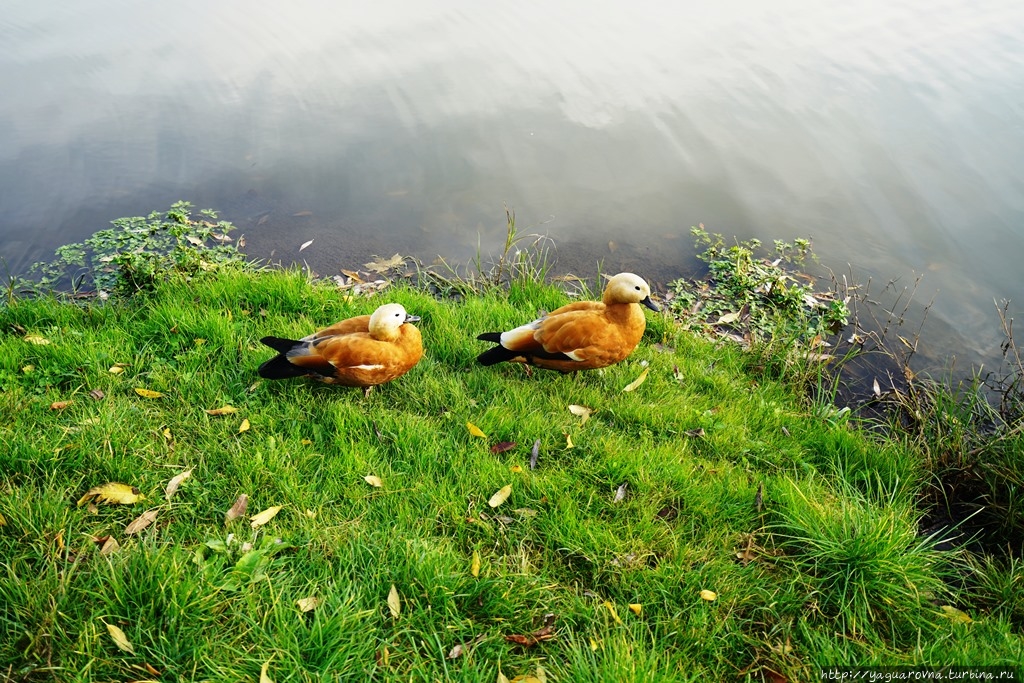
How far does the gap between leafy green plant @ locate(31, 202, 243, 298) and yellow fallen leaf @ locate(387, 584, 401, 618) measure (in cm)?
395

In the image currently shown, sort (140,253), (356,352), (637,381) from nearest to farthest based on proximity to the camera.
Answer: (356,352)
(637,381)
(140,253)

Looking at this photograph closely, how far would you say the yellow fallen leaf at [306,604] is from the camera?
8.67 feet

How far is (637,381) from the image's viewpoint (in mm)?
4398

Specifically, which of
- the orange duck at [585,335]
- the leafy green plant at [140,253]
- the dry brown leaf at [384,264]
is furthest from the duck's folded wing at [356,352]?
the dry brown leaf at [384,264]

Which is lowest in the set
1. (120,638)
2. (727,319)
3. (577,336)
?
(727,319)

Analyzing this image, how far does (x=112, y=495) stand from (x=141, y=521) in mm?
240

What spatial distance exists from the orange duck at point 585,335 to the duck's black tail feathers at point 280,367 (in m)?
1.27

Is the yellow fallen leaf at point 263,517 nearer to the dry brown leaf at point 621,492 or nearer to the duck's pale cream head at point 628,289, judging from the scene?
the dry brown leaf at point 621,492

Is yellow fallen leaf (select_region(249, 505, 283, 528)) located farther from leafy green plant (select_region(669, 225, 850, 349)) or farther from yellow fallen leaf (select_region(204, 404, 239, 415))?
leafy green plant (select_region(669, 225, 850, 349))

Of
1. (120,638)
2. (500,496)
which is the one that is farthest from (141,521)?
(500,496)

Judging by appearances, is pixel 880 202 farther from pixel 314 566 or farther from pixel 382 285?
pixel 314 566

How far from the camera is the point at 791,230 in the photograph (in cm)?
713

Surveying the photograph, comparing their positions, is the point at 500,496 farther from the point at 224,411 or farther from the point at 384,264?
the point at 384,264

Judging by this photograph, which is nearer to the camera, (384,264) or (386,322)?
(386,322)
